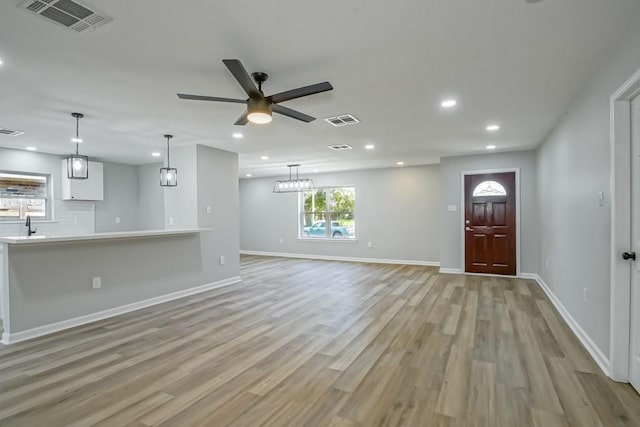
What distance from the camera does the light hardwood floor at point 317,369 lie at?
6.64ft

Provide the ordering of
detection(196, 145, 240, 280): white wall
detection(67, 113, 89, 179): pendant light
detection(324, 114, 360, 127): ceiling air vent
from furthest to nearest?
detection(196, 145, 240, 280): white wall → detection(324, 114, 360, 127): ceiling air vent → detection(67, 113, 89, 179): pendant light

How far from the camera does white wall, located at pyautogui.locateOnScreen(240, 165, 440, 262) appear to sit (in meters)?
7.70

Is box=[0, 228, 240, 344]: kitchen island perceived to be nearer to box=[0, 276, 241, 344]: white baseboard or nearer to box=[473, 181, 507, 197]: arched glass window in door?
box=[0, 276, 241, 344]: white baseboard

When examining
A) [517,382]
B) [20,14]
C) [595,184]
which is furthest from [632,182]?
[20,14]

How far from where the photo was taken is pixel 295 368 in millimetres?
2639

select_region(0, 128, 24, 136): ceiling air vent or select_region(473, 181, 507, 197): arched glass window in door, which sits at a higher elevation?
select_region(0, 128, 24, 136): ceiling air vent

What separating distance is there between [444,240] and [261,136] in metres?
4.39

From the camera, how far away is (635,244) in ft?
7.41

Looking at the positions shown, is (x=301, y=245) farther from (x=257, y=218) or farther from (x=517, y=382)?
(x=517, y=382)

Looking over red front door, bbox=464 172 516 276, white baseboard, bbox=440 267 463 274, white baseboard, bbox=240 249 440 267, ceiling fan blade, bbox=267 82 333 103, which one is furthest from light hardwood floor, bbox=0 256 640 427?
white baseboard, bbox=240 249 440 267

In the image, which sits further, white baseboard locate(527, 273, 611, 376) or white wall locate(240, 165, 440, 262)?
white wall locate(240, 165, 440, 262)

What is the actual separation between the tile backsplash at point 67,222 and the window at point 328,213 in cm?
506

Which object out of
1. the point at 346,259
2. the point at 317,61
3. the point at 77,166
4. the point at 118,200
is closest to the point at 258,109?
the point at 317,61

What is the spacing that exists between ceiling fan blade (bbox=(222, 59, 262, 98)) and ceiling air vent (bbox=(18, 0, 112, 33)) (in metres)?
0.73
